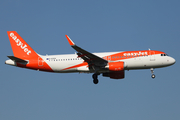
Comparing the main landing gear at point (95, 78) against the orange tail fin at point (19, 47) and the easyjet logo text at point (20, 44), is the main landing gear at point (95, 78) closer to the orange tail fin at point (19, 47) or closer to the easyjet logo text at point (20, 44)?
the orange tail fin at point (19, 47)

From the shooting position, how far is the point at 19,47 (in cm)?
4962

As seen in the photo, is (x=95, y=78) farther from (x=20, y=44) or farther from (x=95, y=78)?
(x=20, y=44)

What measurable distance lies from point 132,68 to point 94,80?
6.27 m

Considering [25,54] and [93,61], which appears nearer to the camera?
[93,61]

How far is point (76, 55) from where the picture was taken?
4722 centimetres

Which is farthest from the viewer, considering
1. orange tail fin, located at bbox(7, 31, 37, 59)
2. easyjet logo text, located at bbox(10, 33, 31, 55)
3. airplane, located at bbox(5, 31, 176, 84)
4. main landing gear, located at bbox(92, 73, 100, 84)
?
easyjet logo text, located at bbox(10, 33, 31, 55)

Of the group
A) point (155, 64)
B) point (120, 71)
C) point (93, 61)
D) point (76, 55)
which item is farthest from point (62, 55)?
point (155, 64)

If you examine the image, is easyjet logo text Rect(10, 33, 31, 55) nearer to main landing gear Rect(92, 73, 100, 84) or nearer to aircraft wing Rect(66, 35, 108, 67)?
aircraft wing Rect(66, 35, 108, 67)

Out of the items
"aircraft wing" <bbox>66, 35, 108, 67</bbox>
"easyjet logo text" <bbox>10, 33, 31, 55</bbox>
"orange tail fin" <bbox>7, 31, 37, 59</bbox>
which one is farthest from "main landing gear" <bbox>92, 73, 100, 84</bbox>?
"easyjet logo text" <bbox>10, 33, 31, 55</bbox>

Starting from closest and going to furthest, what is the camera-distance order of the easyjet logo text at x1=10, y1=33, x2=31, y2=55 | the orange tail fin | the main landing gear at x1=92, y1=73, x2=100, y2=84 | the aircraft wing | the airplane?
the aircraft wing < the airplane < the main landing gear at x1=92, y1=73, x2=100, y2=84 < the orange tail fin < the easyjet logo text at x1=10, y1=33, x2=31, y2=55

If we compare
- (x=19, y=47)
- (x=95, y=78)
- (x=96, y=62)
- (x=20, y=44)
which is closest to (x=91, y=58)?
(x=96, y=62)

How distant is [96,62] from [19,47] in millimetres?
12677

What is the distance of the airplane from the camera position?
45.3 meters

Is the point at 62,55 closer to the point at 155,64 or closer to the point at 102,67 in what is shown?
the point at 102,67
